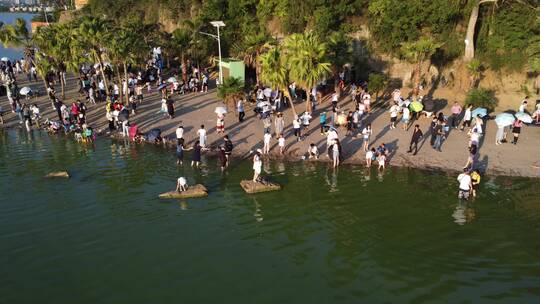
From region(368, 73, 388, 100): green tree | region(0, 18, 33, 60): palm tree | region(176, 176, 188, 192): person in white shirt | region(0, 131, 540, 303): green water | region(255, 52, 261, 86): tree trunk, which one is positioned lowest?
region(0, 131, 540, 303): green water

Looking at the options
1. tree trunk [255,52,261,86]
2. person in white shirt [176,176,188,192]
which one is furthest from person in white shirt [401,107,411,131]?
person in white shirt [176,176,188,192]

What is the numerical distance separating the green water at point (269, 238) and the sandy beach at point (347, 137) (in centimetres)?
150

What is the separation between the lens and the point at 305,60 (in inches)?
1068

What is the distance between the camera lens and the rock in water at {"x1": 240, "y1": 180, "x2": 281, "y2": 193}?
63.0ft

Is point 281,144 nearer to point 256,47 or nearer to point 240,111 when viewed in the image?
point 240,111

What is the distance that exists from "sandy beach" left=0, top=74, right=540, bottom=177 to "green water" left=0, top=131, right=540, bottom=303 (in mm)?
1496

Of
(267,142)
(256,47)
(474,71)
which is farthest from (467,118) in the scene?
(256,47)

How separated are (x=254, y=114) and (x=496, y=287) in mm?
20520

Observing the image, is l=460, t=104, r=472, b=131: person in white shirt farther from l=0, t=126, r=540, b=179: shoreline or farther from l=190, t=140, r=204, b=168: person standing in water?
l=190, t=140, r=204, b=168: person standing in water

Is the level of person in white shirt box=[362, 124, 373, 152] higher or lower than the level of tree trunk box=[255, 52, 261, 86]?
lower

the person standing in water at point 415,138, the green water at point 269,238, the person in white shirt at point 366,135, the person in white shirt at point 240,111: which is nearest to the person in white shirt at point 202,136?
the green water at point 269,238

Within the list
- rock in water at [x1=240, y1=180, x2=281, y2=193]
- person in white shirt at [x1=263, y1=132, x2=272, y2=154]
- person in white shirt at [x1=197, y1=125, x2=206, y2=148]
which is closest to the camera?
rock in water at [x1=240, y1=180, x2=281, y2=193]

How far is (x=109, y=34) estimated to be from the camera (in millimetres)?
29969

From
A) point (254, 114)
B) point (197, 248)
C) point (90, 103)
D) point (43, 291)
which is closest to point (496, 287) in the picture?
point (197, 248)
